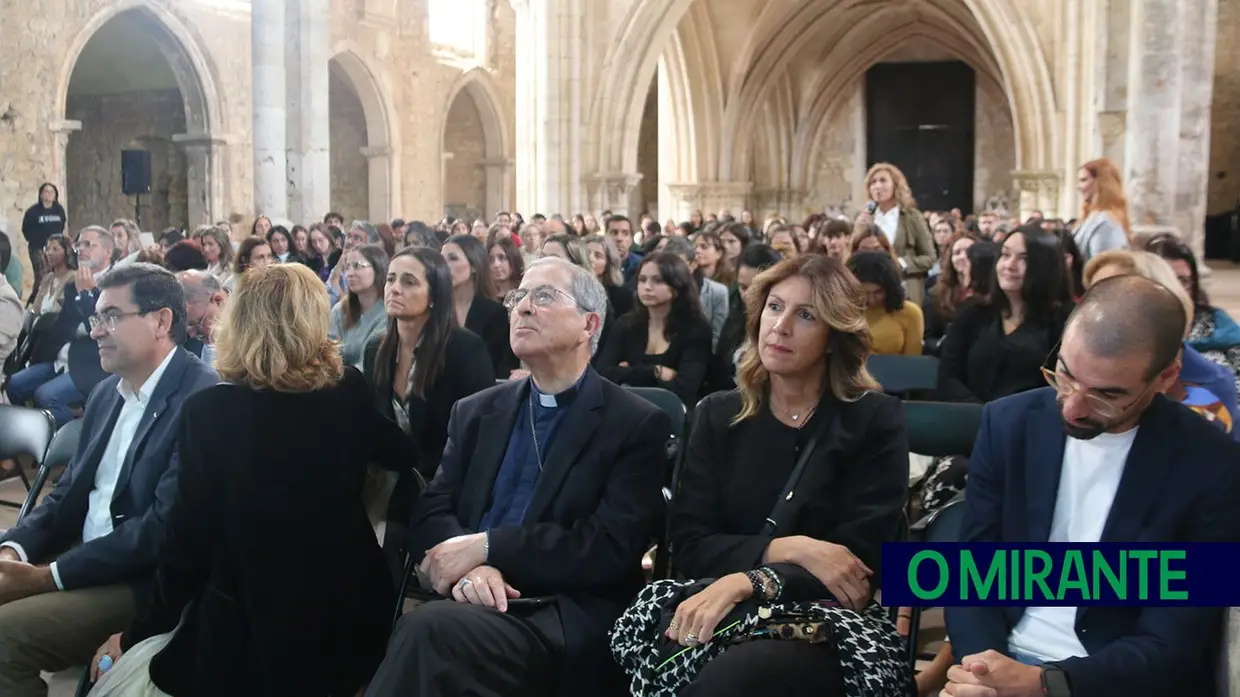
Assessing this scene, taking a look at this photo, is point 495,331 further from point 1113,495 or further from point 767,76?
point 767,76

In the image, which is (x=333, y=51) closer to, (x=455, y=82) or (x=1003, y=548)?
(x=455, y=82)

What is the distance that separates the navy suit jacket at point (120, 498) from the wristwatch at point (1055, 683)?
2.14 meters

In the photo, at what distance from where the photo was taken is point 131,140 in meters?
19.4

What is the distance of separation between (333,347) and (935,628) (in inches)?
98.6

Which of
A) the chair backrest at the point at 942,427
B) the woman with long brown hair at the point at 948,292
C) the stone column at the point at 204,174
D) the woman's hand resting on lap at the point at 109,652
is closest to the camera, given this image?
the woman's hand resting on lap at the point at 109,652

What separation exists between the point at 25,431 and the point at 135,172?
1622 centimetres

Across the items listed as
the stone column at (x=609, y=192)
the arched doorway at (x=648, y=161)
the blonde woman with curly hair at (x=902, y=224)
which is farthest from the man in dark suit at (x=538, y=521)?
the arched doorway at (x=648, y=161)

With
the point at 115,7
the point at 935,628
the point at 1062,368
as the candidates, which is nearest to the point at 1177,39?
the point at 935,628

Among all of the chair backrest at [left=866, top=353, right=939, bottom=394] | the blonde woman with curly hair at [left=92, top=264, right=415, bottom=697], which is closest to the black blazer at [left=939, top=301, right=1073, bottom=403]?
the chair backrest at [left=866, top=353, right=939, bottom=394]

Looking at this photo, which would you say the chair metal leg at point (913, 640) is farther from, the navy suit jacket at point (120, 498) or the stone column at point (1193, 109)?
the stone column at point (1193, 109)

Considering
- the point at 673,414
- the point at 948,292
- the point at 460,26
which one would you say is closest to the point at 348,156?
the point at 460,26

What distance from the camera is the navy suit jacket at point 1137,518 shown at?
6.98ft

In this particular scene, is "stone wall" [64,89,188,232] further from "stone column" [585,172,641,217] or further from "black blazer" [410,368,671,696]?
"black blazer" [410,368,671,696]

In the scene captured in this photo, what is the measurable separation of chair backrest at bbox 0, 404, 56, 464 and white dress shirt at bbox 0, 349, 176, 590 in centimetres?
96
